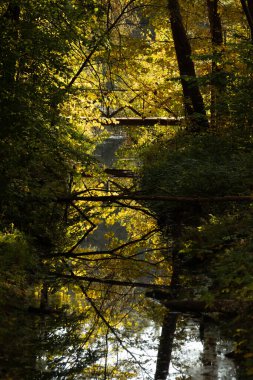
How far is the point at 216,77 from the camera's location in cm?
1369

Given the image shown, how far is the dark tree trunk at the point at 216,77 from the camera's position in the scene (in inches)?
535

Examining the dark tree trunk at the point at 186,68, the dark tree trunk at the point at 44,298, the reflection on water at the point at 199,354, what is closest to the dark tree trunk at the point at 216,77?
the dark tree trunk at the point at 186,68

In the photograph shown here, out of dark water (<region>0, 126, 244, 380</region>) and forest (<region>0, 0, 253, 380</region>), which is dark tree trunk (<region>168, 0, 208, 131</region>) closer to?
forest (<region>0, 0, 253, 380</region>)

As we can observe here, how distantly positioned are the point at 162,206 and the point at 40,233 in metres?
3.77

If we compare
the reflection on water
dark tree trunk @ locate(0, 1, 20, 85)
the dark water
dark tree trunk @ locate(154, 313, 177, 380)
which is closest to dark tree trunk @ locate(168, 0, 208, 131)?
dark tree trunk @ locate(0, 1, 20, 85)

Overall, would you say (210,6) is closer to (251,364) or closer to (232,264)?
(232,264)

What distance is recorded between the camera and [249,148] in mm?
12383

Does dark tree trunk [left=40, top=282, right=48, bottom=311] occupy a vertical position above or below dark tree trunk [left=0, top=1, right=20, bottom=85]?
below

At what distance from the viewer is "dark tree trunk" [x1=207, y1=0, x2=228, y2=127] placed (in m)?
13.6

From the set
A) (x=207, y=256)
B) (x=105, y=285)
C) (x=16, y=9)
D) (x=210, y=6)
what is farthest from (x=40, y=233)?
(x=210, y=6)

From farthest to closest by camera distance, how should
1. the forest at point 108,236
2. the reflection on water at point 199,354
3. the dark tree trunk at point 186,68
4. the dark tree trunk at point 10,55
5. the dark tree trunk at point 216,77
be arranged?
1. the dark tree trunk at point 186,68
2. the dark tree trunk at point 216,77
3. the dark tree trunk at point 10,55
4. the forest at point 108,236
5. the reflection on water at point 199,354

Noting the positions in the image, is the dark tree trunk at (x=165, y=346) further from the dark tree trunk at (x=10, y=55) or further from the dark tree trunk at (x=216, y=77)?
the dark tree trunk at (x=216, y=77)

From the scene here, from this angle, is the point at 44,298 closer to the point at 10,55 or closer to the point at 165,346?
the point at 165,346

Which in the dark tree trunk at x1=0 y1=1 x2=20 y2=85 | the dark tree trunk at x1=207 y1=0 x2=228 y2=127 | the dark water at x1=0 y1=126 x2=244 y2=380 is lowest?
the dark water at x1=0 y1=126 x2=244 y2=380
